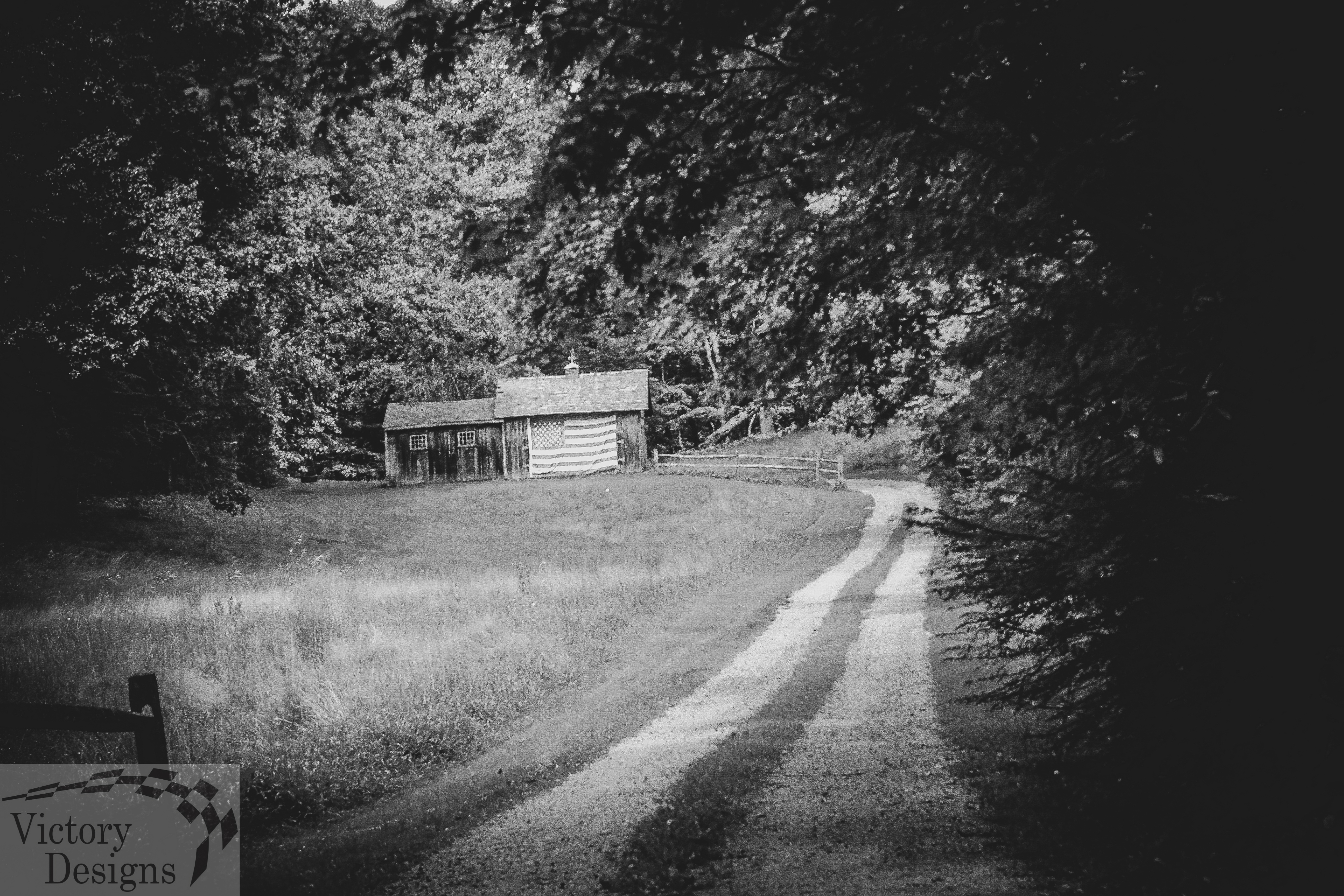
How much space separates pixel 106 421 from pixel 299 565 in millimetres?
6585

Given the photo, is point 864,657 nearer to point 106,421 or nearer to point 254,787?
point 254,787

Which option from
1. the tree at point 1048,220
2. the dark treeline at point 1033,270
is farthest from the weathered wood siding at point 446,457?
the tree at point 1048,220

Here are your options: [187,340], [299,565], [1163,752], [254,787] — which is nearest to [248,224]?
[187,340]

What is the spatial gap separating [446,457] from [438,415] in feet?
7.78

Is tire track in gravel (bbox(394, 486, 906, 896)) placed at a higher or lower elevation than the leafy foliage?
lower

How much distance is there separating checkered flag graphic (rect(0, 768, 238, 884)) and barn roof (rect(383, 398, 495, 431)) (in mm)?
36819

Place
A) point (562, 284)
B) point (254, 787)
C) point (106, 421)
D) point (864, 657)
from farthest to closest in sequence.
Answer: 1. point (106, 421)
2. point (864, 657)
3. point (254, 787)
4. point (562, 284)

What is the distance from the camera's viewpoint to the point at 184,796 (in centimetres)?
702

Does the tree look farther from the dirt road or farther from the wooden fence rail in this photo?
the wooden fence rail

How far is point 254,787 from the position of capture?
7.80 meters

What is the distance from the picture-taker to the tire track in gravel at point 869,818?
502 cm

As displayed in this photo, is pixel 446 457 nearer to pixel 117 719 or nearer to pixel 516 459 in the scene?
pixel 516 459

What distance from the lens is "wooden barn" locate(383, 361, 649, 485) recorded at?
43688mm

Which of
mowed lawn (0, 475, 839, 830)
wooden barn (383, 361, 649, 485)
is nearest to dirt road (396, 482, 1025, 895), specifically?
mowed lawn (0, 475, 839, 830)
